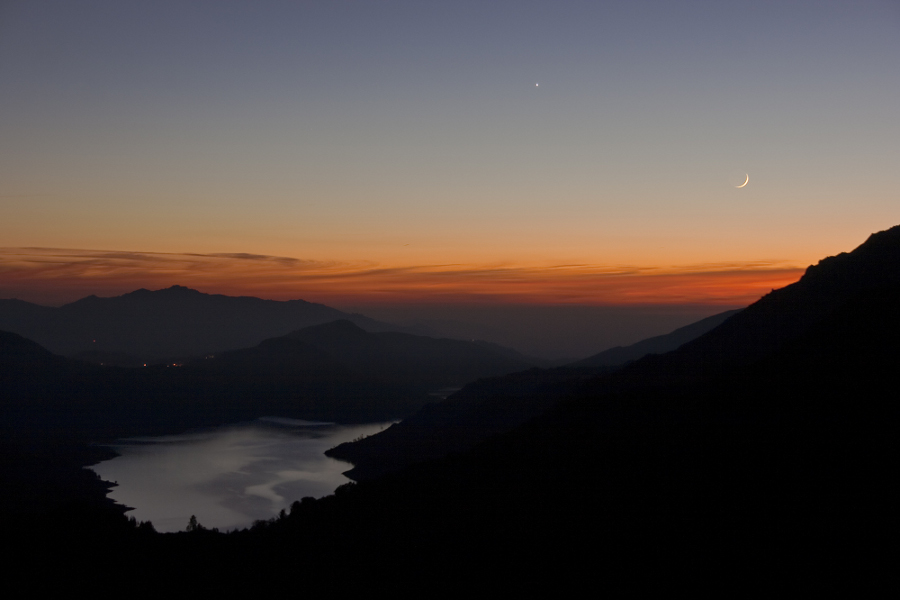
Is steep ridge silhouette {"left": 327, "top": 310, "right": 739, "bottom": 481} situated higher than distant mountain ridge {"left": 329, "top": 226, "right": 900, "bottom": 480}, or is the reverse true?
distant mountain ridge {"left": 329, "top": 226, "right": 900, "bottom": 480}

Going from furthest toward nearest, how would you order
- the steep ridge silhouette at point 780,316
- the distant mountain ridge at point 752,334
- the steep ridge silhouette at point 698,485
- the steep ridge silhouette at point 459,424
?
the steep ridge silhouette at point 459,424, the steep ridge silhouette at point 780,316, the distant mountain ridge at point 752,334, the steep ridge silhouette at point 698,485

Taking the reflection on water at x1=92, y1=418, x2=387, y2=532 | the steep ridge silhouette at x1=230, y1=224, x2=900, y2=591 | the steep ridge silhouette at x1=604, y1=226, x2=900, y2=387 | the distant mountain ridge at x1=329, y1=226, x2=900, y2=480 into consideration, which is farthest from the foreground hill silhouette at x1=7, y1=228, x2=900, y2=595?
the reflection on water at x1=92, y1=418, x2=387, y2=532

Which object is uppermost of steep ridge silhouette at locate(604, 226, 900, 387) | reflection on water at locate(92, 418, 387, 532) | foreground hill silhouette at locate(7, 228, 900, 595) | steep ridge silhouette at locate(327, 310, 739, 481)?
steep ridge silhouette at locate(604, 226, 900, 387)

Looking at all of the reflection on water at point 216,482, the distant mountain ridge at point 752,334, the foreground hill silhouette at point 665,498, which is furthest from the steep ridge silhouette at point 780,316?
the reflection on water at point 216,482

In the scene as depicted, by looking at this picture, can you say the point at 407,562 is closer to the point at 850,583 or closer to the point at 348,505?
the point at 348,505

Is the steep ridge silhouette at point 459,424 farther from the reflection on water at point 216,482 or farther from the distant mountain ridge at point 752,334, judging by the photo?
the reflection on water at point 216,482

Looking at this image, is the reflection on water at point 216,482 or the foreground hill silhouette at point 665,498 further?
the reflection on water at point 216,482

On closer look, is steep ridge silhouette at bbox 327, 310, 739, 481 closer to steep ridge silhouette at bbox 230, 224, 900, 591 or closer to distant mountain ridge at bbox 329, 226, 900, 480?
distant mountain ridge at bbox 329, 226, 900, 480
